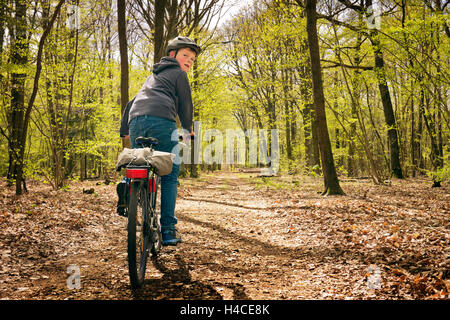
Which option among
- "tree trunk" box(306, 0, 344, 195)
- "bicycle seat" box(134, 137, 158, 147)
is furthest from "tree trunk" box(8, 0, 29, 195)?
"tree trunk" box(306, 0, 344, 195)

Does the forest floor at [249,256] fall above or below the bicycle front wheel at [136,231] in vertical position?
below

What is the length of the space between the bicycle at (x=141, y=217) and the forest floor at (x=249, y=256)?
22 cm

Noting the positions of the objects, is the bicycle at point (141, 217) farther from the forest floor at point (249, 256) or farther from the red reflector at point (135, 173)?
the forest floor at point (249, 256)

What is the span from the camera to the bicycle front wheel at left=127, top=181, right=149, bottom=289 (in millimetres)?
2166

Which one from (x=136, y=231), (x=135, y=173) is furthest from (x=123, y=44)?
(x=136, y=231)

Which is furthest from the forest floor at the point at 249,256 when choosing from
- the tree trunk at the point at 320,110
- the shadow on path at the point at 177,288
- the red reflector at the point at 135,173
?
the tree trunk at the point at 320,110

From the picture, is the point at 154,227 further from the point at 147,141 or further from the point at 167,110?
the point at 167,110

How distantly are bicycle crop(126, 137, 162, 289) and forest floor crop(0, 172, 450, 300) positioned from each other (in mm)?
221

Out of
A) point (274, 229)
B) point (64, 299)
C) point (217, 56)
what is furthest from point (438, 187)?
point (217, 56)

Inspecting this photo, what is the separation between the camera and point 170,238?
3205 mm

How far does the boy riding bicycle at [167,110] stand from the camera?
116 inches

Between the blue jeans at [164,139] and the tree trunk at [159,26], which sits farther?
the tree trunk at [159,26]

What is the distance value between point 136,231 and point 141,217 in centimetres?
25
